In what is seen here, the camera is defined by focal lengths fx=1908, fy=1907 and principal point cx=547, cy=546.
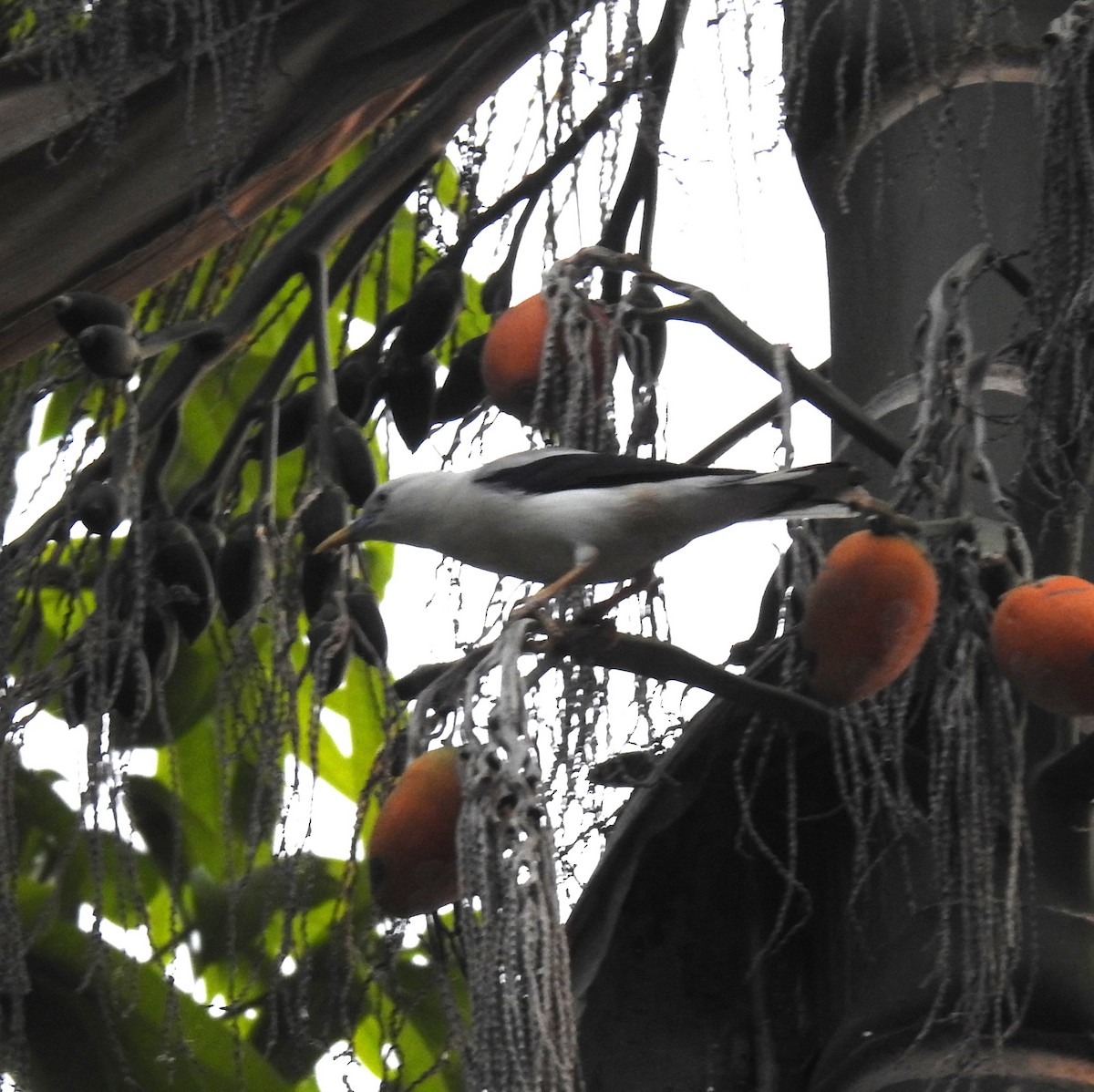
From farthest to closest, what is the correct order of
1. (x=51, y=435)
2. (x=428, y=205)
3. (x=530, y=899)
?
(x=51, y=435), (x=428, y=205), (x=530, y=899)

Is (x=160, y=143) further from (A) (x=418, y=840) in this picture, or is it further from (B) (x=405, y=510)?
(A) (x=418, y=840)

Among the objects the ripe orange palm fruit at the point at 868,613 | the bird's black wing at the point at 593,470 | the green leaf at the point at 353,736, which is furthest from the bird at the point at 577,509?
the green leaf at the point at 353,736

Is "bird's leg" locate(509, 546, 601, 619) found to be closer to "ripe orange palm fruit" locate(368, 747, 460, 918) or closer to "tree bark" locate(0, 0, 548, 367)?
"ripe orange palm fruit" locate(368, 747, 460, 918)

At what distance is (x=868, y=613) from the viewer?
1740 millimetres

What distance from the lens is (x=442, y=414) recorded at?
251cm

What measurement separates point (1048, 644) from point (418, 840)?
590 mm

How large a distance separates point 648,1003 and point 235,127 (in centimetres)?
108

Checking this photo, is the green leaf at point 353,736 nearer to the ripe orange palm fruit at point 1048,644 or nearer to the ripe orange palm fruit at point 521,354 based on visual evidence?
the ripe orange palm fruit at point 521,354

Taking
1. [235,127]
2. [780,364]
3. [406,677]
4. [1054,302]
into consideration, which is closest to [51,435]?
[235,127]

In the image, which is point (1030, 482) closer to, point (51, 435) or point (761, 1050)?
point (761, 1050)

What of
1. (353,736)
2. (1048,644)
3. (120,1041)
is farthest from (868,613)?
(353,736)

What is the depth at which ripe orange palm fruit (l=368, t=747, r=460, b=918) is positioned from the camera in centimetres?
169

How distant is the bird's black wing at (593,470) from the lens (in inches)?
85.5

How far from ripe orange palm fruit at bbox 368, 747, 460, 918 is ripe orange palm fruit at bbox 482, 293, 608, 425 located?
500 mm
